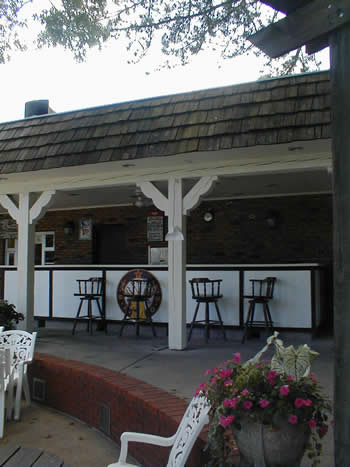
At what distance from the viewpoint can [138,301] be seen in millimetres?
7844

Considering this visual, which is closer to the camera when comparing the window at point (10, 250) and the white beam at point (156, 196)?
the white beam at point (156, 196)

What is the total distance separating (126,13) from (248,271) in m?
4.60

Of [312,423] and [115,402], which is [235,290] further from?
[312,423]

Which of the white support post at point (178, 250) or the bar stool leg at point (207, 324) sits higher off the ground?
the white support post at point (178, 250)

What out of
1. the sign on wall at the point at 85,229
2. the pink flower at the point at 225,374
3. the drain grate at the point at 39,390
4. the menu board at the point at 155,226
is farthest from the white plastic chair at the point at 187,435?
the sign on wall at the point at 85,229

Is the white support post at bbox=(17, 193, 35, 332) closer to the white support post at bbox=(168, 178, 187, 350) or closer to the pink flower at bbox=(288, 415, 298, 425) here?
the white support post at bbox=(168, 178, 187, 350)

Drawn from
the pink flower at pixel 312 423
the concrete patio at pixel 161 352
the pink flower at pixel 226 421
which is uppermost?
the pink flower at pixel 226 421

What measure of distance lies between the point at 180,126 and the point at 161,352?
3.02 metres

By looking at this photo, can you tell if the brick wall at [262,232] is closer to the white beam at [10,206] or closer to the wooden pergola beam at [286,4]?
the white beam at [10,206]


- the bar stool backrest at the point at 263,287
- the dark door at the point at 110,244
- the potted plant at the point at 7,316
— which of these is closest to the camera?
the potted plant at the point at 7,316

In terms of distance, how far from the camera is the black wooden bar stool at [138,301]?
25.8ft

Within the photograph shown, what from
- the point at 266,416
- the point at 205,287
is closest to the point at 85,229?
the point at 205,287

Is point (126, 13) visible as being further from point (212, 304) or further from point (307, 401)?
point (307, 401)

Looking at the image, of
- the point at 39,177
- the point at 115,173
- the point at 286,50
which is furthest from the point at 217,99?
the point at 286,50
